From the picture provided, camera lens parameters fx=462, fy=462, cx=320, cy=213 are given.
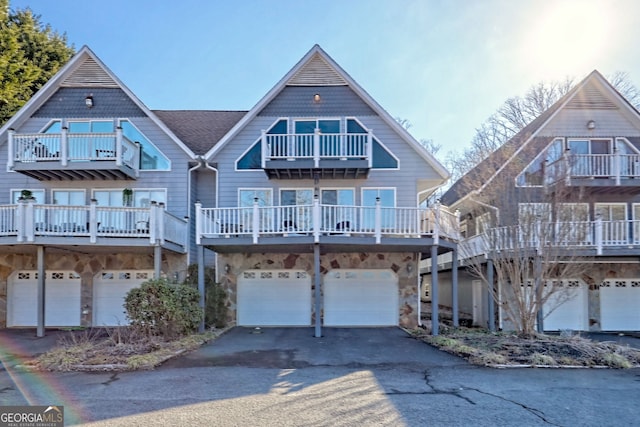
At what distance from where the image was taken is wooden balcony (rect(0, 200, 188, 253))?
1316 centimetres

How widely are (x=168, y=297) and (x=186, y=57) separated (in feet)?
29.3

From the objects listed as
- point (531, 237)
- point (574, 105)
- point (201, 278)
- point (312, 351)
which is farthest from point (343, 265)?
point (574, 105)

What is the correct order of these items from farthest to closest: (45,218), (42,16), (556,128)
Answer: (42,16)
(556,128)
(45,218)

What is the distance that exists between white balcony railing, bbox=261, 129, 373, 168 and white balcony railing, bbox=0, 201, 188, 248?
12.7 feet

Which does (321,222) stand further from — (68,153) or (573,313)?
(573,313)

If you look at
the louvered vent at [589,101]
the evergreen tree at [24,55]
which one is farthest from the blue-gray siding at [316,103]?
the evergreen tree at [24,55]

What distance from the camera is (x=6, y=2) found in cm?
2334

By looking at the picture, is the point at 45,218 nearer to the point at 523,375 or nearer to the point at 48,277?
the point at 48,277

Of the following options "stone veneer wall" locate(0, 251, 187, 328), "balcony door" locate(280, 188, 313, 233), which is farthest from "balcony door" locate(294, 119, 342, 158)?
"stone veneer wall" locate(0, 251, 187, 328)

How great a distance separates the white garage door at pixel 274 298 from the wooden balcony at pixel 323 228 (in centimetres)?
196

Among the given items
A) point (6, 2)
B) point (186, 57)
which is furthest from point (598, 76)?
point (6, 2)

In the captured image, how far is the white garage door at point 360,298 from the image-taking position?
52.1 ft

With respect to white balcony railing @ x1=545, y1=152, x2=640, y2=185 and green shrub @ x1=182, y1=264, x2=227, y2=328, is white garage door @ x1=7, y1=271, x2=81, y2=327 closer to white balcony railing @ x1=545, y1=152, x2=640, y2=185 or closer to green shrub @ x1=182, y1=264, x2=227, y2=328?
green shrub @ x1=182, y1=264, x2=227, y2=328

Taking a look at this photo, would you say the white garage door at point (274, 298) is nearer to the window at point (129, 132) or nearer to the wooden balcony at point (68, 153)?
the window at point (129, 132)
